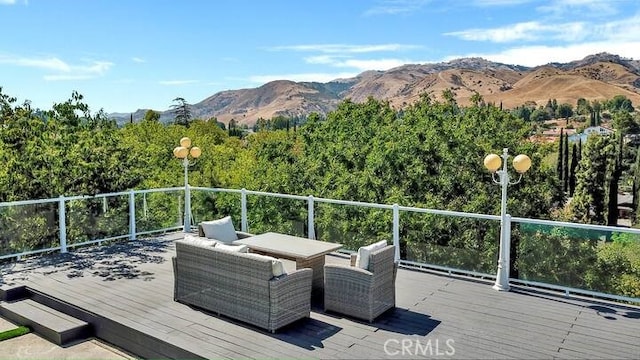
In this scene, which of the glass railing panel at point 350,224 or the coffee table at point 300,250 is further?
the glass railing panel at point 350,224

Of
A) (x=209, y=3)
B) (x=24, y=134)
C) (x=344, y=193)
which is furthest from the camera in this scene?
(x=209, y=3)

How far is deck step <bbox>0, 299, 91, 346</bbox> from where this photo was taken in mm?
5238

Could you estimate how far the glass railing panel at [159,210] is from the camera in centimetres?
909

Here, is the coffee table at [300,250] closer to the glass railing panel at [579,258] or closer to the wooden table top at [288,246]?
the wooden table top at [288,246]

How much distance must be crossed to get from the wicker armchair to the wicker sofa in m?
0.29

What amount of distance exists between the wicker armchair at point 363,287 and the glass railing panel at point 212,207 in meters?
4.84

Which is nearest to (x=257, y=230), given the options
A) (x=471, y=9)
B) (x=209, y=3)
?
(x=209, y=3)

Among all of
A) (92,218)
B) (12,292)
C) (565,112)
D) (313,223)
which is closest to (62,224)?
(92,218)

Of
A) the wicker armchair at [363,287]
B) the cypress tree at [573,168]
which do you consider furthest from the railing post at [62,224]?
the cypress tree at [573,168]

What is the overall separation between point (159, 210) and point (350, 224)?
3.93m

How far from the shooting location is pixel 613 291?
5.55m

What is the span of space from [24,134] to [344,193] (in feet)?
33.2

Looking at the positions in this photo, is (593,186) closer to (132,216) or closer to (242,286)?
(132,216)

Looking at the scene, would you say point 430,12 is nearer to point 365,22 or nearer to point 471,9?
point 471,9
